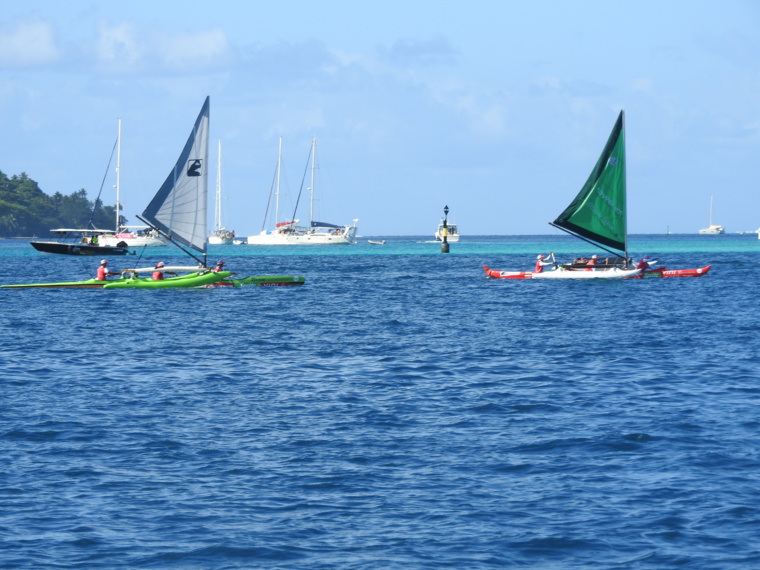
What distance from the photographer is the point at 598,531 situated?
48.4ft

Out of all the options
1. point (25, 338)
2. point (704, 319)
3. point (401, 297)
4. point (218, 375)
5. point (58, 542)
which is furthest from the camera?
point (401, 297)

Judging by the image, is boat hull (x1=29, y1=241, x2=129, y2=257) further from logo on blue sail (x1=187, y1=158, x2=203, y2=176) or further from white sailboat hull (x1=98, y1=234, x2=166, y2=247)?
logo on blue sail (x1=187, y1=158, x2=203, y2=176)

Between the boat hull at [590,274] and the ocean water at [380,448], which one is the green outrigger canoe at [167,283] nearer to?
the ocean water at [380,448]

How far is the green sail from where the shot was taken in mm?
66375

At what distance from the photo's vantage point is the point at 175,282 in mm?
A: 58469

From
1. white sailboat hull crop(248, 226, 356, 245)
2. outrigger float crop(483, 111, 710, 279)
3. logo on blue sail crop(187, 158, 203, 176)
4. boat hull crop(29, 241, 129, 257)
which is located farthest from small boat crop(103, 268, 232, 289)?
white sailboat hull crop(248, 226, 356, 245)

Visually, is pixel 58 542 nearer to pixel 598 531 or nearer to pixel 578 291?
pixel 598 531

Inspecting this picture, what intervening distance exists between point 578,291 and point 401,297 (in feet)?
35.2

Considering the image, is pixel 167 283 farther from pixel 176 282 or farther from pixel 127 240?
pixel 127 240

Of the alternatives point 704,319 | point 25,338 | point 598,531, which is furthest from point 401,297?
point 598,531

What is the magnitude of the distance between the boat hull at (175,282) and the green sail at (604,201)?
21.6 metres

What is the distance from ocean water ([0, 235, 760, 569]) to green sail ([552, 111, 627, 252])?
85.6ft

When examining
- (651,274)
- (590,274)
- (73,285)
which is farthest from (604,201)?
(73,285)

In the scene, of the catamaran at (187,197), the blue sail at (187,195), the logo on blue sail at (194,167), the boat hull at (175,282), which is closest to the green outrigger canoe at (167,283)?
the boat hull at (175,282)
